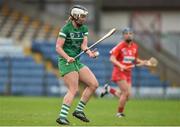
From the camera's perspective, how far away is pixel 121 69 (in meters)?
20.0

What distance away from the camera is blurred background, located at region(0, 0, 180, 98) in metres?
33.3

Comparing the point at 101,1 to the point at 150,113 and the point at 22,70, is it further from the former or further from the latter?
the point at 150,113

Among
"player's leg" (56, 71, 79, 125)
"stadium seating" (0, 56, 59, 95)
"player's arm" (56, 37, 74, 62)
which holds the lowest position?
"stadium seating" (0, 56, 59, 95)

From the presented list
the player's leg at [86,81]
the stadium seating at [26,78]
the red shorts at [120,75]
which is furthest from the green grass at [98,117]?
the stadium seating at [26,78]

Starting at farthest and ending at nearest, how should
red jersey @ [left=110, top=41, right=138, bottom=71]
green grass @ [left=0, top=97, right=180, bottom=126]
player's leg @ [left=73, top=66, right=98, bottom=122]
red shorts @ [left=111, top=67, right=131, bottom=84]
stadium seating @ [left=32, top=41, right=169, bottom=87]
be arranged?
stadium seating @ [left=32, top=41, right=169, bottom=87] → red jersey @ [left=110, top=41, right=138, bottom=71] → red shorts @ [left=111, top=67, right=131, bottom=84] → green grass @ [left=0, top=97, right=180, bottom=126] → player's leg @ [left=73, top=66, right=98, bottom=122]

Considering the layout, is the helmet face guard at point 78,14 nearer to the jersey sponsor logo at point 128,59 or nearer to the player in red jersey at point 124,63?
the player in red jersey at point 124,63

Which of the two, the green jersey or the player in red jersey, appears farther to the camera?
the player in red jersey

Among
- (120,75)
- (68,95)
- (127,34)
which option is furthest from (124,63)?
(68,95)

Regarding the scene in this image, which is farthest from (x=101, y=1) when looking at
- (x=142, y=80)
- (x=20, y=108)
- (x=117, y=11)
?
(x=20, y=108)

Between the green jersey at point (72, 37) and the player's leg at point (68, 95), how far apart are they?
463 mm

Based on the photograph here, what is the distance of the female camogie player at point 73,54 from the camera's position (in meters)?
15.8

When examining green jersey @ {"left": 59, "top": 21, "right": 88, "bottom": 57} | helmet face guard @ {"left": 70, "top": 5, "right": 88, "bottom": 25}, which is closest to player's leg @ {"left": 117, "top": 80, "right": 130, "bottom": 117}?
green jersey @ {"left": 59, "top": 21, "right": 88, "bottom": 57}

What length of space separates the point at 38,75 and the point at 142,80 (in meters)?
4.32

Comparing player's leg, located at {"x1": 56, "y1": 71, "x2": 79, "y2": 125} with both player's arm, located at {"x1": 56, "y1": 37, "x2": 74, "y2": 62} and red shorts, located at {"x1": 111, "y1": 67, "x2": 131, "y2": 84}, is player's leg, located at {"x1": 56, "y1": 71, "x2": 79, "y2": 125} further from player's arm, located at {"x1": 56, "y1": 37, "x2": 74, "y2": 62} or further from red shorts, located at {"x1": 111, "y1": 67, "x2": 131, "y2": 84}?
red shorts, located at {"x1": 111, "y1": 67, "x2": 131, "y2": 84}
